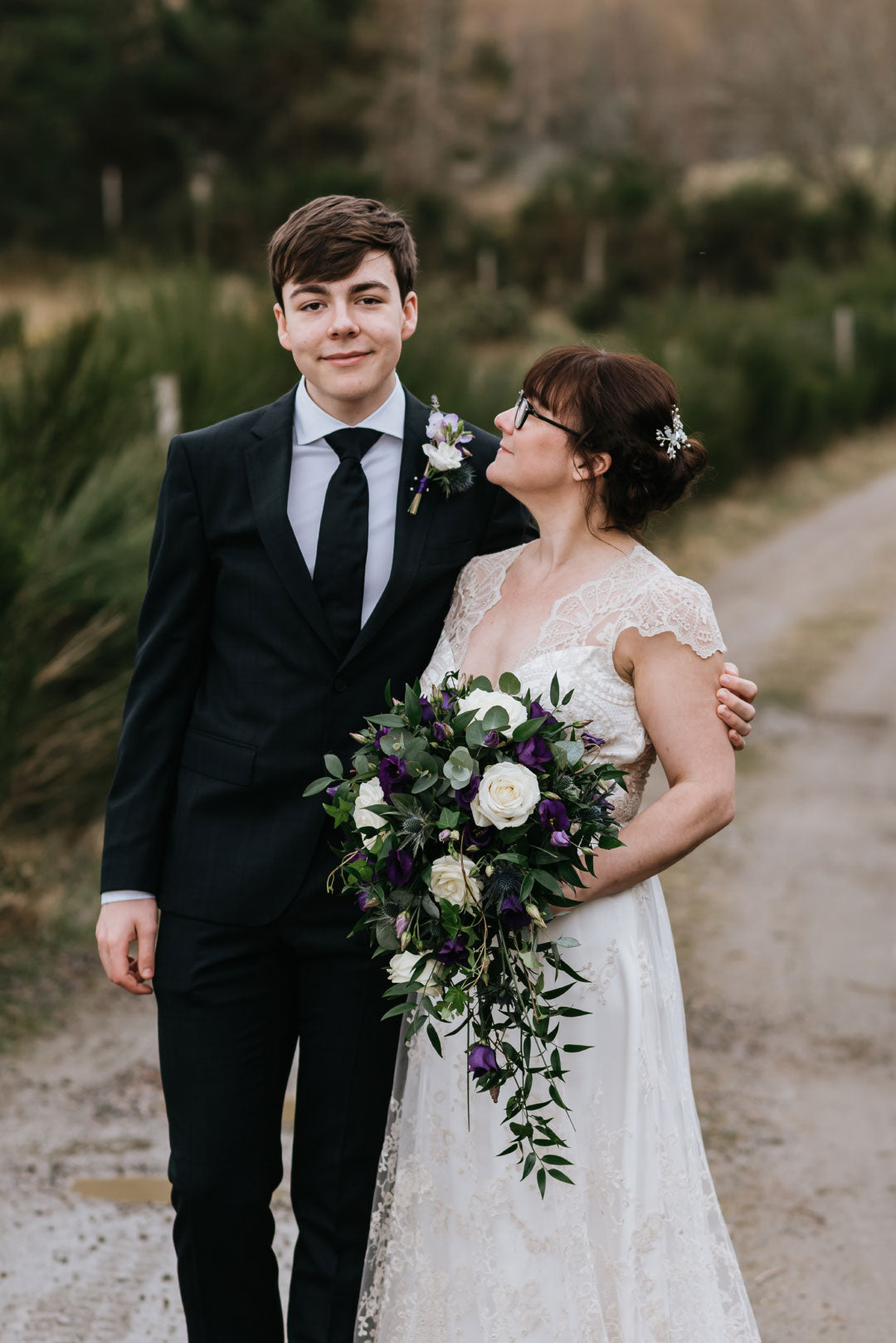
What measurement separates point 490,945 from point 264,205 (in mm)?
27716

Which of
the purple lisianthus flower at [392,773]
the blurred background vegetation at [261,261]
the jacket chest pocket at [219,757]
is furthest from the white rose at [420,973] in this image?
the blurred background vegetation at [261,261]

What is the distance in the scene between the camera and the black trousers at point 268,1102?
8.00 feet

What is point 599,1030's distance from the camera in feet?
8.14

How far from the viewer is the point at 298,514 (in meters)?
2.49

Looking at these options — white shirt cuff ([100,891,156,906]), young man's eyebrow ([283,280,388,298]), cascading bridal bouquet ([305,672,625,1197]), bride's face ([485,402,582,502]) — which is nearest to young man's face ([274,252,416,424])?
young man's eyebrow ([283,280,388,298])

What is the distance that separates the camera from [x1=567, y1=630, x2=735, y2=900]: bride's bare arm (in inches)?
92.4

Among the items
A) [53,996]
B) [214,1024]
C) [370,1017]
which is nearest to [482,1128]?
[370,1017]

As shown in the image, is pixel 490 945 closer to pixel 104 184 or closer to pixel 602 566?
pixel 602 566

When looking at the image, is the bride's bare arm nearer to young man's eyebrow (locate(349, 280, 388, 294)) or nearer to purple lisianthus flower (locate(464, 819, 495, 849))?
purple lisianthus flower (locate(464, 819, 495, 849))

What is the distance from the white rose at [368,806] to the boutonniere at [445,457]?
60 cm

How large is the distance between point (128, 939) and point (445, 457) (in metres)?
0.99

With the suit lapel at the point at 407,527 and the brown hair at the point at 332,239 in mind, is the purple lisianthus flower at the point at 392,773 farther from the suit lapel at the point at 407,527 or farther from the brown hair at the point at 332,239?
the brown hair at the point at 332,239

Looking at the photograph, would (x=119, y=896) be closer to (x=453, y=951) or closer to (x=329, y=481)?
(x=453, y=951)

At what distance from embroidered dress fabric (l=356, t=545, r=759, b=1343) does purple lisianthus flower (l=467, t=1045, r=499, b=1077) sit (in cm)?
28
